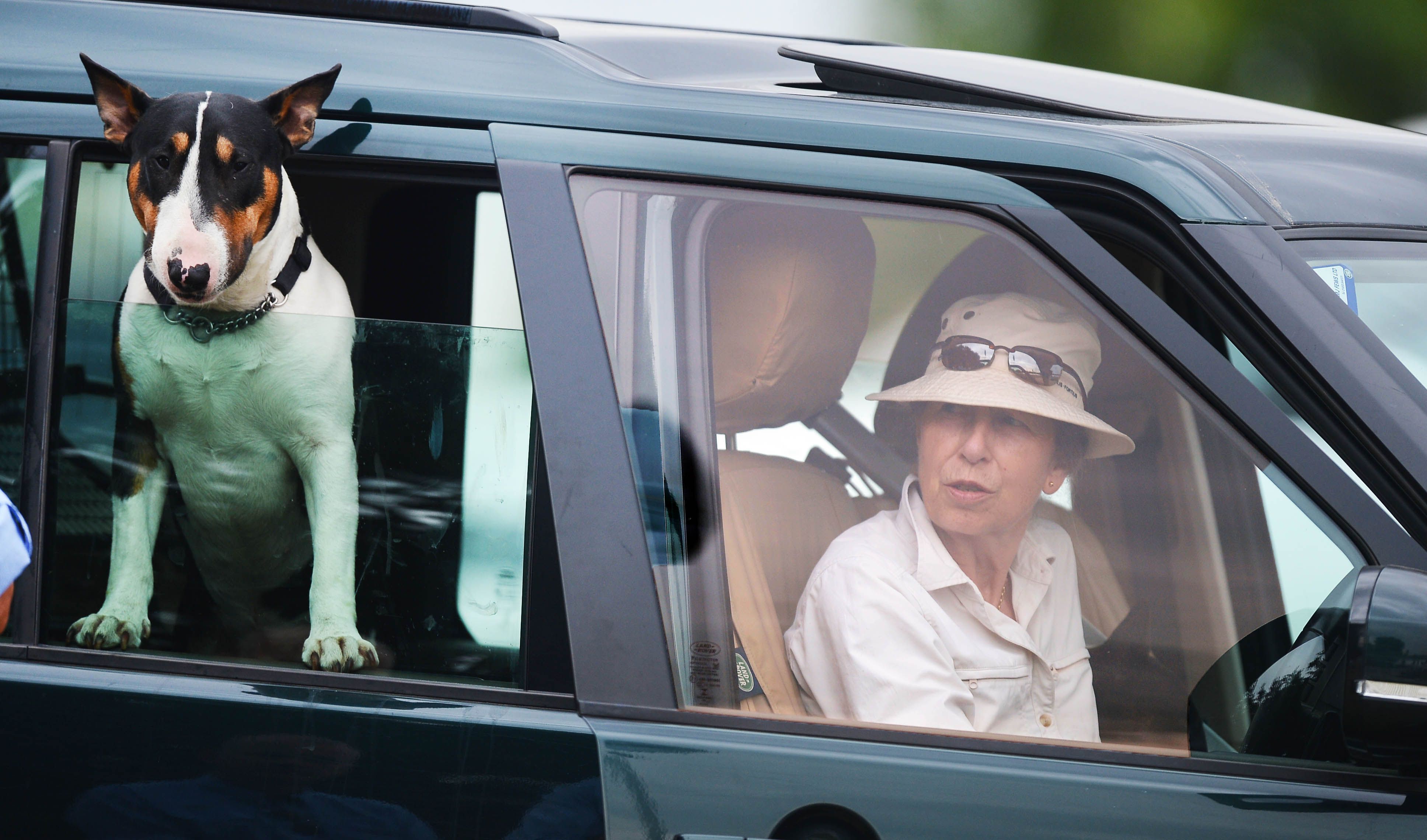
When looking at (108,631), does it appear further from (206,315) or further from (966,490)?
(966,490)

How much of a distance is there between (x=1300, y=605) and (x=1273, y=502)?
129 millimetres

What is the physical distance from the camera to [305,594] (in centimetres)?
156

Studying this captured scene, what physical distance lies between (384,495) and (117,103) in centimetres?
61

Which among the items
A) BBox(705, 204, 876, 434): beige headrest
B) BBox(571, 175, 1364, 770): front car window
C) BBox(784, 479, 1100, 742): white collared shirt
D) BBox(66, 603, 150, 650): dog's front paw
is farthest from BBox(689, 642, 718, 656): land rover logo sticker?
BBox(66, 603, 150, 650): dog's front paw

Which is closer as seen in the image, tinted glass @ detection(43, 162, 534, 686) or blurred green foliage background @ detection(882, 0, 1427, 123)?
tinted glass @ detection(43, 162, 534, 686)

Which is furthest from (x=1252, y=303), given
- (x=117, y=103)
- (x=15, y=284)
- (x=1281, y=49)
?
(x=1281, y=49)

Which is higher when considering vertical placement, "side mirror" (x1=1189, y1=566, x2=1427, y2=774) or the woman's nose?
the woman's nose

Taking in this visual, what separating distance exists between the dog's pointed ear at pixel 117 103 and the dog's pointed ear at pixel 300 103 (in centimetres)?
16

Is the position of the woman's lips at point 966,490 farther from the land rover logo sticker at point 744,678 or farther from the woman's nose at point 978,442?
the land rover logo sticker at point 744,678

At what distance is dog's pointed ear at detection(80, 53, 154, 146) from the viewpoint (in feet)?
5.17

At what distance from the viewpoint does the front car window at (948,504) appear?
4.96ft

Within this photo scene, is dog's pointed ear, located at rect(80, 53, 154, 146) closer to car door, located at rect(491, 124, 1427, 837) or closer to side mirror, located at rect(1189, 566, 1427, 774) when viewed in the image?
car door, located at rect(491, 124, 1427, 837)

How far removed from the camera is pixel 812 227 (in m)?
1.65

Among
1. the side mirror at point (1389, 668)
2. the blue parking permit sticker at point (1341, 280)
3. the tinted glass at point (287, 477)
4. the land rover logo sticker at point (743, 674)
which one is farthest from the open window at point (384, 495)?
the blue parking permit sticker at point (1341, 280)
